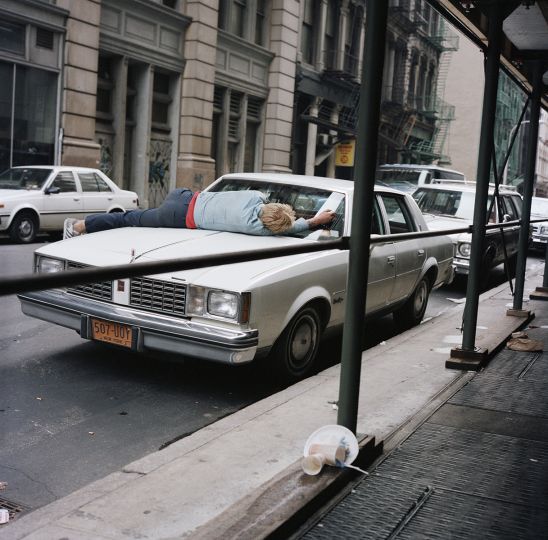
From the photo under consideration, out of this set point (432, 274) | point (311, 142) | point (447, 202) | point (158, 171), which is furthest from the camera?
point (311, 142)

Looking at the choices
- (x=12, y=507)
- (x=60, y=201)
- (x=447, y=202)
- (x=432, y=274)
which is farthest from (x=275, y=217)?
(x=60, y=201)

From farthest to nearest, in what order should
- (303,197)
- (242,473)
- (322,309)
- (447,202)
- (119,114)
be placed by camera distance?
(119,114) → (447,202) → (303,197) → (322,309) → (242,473)

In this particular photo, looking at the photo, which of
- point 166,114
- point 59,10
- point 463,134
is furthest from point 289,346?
point 463,134

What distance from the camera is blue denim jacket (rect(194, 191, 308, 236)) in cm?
619

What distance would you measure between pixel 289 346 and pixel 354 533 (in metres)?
2.80

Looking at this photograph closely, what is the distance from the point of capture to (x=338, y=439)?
11.6ft

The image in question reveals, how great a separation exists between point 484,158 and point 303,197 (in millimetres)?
1729

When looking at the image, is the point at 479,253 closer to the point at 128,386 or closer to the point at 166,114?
the point at 128,386

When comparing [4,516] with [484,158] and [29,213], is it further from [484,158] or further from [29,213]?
[29,213]

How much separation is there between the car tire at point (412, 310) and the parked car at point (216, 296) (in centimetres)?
131

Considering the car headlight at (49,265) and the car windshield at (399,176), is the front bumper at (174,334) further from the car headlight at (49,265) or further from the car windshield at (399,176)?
the car windshield at (399,176)

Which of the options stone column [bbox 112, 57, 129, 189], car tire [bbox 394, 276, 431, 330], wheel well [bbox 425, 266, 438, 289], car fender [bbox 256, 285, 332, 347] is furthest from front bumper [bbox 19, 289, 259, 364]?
stone column [bbox 112, 57, 129, 189]

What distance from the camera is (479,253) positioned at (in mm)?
5945

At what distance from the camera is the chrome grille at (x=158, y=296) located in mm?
5297
